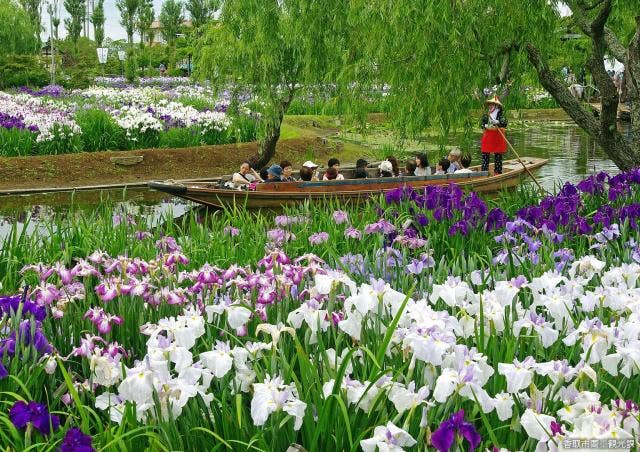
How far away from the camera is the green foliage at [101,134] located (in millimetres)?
18266

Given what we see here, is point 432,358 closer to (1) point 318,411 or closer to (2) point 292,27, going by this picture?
(1) point 318,411

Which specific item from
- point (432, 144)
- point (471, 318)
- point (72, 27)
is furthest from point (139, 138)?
point (72, 27)

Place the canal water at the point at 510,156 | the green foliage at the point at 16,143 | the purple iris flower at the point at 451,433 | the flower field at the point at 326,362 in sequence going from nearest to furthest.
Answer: the purple iris flower at the point at 451,433 < the flower field at the point at 326,362 < the canal water at the point at 510,156 < the green foliage at the point at 16,143

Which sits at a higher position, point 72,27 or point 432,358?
point 72,27

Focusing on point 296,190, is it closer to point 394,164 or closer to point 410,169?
point 394,164

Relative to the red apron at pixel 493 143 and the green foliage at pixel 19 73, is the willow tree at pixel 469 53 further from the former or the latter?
the green foliage at pixel 19 73

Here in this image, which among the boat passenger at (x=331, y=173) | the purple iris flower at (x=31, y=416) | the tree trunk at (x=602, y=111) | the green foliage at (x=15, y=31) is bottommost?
the boat passenger at (x=331, y=173)

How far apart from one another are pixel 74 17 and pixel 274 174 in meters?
49.0

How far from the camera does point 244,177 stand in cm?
1359

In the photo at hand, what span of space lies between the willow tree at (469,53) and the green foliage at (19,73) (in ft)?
97.2

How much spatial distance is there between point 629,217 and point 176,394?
468cm

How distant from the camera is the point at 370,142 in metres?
24.1

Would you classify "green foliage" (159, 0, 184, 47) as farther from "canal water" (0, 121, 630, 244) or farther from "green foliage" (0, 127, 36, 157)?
"green foliage" (0, 127, 36, 157)

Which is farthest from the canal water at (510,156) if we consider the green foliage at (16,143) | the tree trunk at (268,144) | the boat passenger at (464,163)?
the tree trunk at (268,144)
